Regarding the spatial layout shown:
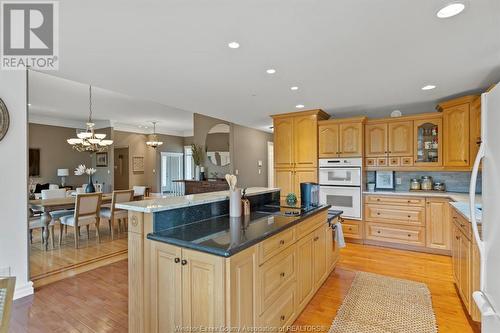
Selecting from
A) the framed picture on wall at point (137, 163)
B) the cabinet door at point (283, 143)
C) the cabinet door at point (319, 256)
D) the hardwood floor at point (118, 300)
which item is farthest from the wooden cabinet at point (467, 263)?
the framed picture on wall at point (137, 163)

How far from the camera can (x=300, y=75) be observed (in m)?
3.00

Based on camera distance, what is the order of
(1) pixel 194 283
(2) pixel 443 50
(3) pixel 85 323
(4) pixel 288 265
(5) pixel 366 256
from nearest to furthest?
(1) pixel 194 283 → (4) pixel 288 265 → (3) pixel 85 323 → (2) pixel 443 50 → (5) pixel 366 256

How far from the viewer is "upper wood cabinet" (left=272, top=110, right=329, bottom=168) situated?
4.77 m

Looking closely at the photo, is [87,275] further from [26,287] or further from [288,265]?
[288,265]

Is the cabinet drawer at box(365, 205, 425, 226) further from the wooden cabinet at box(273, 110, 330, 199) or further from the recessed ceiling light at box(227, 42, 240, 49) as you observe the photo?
the recessed ceiling light at box(227, 42, 240, 49)

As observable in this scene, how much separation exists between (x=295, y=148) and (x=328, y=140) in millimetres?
632

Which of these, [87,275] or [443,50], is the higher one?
[443,50]

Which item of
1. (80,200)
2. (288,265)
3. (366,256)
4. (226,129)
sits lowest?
(366,256)

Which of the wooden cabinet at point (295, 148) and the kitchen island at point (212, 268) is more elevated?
the wooden cabinet at point (295, 148)

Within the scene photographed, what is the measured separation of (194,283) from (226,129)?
215 inches

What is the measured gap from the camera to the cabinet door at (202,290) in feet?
4.69

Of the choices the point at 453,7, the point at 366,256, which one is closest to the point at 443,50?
the point at 453,7

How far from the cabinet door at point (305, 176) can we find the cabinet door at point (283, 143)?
226mm

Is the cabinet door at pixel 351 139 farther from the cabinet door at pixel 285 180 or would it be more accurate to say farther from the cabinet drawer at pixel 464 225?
the cabinet drawer at pixel 464 225
